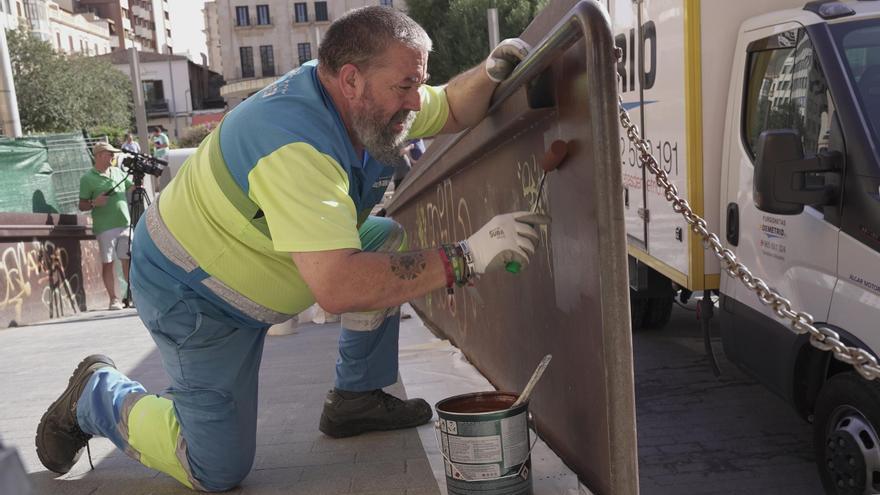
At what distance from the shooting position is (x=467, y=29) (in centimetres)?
3619

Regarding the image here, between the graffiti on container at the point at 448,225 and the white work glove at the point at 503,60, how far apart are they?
4.24ft

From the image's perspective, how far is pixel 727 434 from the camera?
501 centimetres

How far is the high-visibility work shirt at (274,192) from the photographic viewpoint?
2773 mm

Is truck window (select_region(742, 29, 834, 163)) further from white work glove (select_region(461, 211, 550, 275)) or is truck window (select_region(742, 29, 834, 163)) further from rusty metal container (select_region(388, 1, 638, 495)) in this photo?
white work glove (select_region(461, 211, 550, 275))

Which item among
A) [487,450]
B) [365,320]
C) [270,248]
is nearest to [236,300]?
[270,248]

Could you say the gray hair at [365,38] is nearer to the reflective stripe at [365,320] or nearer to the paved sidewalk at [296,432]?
the reflective stripe at [365,320]

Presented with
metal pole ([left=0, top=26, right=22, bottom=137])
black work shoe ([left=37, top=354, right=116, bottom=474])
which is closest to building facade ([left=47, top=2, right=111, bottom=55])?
metal pole ([left=0, top=26, right=22, bottom=137])

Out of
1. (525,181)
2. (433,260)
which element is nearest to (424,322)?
(525,181)

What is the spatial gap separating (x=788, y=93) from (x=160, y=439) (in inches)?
130

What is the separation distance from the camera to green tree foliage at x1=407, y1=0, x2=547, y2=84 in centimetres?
3631

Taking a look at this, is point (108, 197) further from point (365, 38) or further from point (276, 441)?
point (365, 38)

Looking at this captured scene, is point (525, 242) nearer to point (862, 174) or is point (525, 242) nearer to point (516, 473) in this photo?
point (516, 473)

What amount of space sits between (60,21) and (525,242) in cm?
7895

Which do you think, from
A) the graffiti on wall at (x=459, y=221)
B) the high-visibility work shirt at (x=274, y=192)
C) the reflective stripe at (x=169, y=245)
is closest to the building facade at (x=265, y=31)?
the graffiti on wall at (x=459, y=221)
